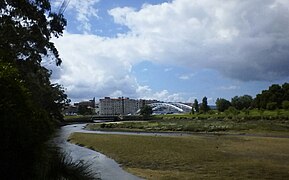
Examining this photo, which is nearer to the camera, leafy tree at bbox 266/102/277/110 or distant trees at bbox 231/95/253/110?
leafy tree at bbox 266/102/277/110

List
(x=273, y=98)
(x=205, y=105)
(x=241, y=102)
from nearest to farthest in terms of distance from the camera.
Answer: (x=273, y=98) < (x=241, y=102) < (x=205, y=105)

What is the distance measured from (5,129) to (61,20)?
1495 centimetres

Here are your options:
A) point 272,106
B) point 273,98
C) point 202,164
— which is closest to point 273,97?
point 273,98

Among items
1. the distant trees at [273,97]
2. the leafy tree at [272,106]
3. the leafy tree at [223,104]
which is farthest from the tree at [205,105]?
the leafy tree at [272,106]

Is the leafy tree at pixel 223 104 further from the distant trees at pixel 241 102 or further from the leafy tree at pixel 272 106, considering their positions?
the leafy tree at pixel 272 106

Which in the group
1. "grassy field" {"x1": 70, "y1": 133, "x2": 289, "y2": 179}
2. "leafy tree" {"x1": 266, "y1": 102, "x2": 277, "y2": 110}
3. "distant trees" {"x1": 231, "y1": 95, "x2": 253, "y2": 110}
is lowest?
"grassy field" {"x1": 70, "y1": 133, "x2": 289, "y2": 179}

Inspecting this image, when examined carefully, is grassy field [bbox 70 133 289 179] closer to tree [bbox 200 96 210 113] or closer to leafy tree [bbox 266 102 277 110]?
leafy tree [bbox 266 102 277 110]

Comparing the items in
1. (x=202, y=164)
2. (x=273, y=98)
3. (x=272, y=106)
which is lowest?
(x=202, y=164)

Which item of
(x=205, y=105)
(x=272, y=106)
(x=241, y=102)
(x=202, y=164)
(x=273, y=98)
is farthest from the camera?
(x=205, y=105)

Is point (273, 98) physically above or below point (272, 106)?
above

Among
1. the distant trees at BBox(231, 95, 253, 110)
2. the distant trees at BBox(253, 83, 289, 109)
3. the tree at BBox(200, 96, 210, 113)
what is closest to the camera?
the distant trees at BBox(253, 83, 289, 109)

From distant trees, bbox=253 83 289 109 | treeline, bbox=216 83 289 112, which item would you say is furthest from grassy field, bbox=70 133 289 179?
distant trees, bbox=253 83 289 109

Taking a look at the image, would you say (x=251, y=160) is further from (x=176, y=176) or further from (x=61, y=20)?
(x=61, y=20)

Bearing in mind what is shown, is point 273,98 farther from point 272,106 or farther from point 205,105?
point 205,105
